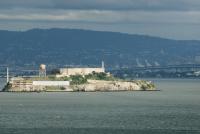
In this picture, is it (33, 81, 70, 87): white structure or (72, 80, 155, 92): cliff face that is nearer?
(33, 81, 70, 87): white structure

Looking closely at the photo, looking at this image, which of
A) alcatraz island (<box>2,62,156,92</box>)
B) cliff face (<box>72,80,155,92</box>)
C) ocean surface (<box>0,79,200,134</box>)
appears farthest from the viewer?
cliff face (<box>72,80,155,92</box>)

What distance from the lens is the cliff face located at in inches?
7608

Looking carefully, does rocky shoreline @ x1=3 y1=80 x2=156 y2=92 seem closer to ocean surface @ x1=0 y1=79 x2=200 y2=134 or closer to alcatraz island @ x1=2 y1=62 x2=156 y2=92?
alcatraz island @ x1=2 y1=62 x2=156 y2=92

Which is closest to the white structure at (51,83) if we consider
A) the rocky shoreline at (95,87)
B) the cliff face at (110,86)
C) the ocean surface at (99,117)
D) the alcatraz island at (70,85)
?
the alcatraz island at (70,85)

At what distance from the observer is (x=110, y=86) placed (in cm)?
19612

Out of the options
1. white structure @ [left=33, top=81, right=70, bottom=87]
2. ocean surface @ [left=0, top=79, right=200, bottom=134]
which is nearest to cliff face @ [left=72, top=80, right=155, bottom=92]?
white structure @ [left=33, top=81, right=70, bottom=87]

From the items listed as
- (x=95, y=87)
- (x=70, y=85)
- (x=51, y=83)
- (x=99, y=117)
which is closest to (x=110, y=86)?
(x=95, y=87)

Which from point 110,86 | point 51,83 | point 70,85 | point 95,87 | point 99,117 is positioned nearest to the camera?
point 99,117

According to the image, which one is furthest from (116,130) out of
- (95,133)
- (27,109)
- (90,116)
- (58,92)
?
(58,92)

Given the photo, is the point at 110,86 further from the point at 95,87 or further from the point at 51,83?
the point at 51,83

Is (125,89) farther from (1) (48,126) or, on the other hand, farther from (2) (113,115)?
(1) (48,126)

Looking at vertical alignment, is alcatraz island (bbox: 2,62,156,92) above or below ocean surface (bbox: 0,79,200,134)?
above

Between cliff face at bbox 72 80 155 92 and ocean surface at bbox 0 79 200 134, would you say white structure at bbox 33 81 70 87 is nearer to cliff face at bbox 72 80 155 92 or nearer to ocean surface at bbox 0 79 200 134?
cliff face at bbox 72 80 155 92

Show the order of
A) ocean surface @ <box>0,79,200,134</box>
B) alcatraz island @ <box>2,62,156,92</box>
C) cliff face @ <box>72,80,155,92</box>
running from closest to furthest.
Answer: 1. ocean surface @ <box>0,79,200,134</box>
2. alcatraz island @ <box>2,62,156,92</box>
3. cliff face @ <box>72,80,155,92</box>
